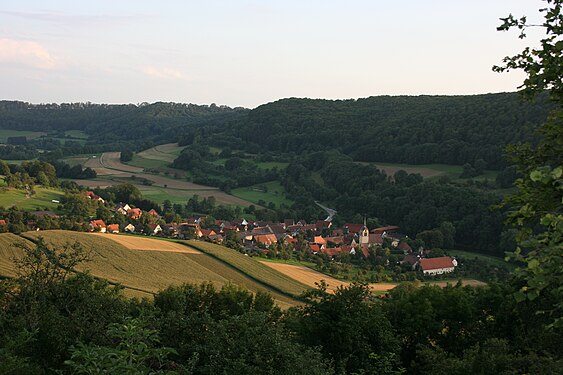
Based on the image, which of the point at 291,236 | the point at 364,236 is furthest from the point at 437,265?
the point at 291,236

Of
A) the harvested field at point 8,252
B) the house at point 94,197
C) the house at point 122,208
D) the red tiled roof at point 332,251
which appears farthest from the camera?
the house at point 94,197

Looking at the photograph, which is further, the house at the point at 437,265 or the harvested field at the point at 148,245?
the house at the point at 437,265

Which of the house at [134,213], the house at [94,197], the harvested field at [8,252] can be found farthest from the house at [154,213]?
the harvested field at [8,252]

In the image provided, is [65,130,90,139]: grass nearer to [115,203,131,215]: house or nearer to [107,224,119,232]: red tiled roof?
[115,203,131,215]: house

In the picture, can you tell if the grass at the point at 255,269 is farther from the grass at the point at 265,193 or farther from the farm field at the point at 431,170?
the farm field at the point at 431,170

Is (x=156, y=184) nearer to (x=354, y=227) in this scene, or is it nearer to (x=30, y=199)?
(x=30, y=199)

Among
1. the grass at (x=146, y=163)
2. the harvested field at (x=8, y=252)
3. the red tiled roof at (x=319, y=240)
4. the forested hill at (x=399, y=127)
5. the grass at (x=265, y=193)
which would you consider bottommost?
the red tiled roof at (x=319, y=240)

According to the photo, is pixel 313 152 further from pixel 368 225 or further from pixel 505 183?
pixel 505 183
